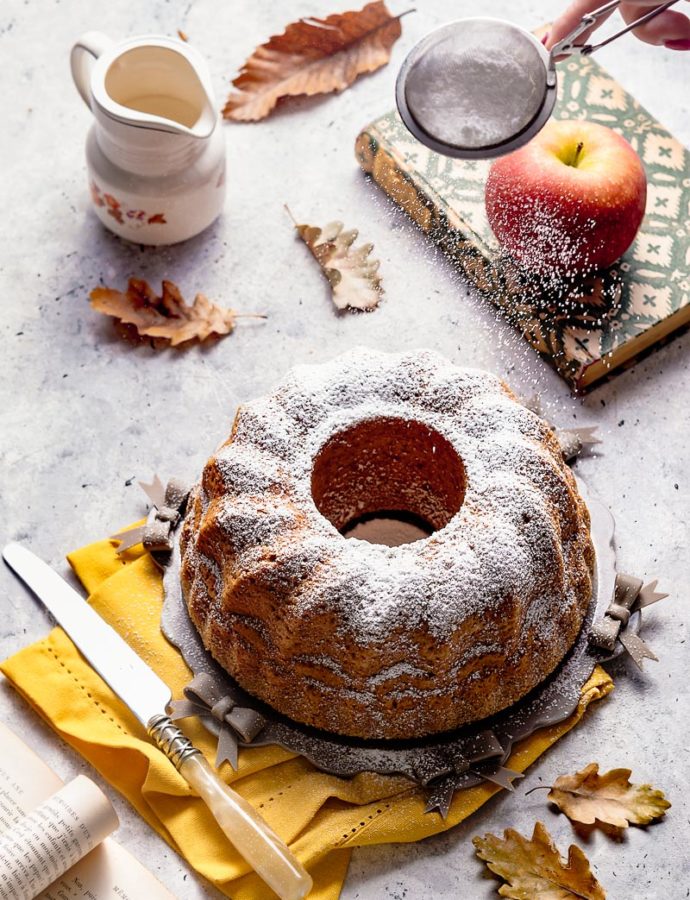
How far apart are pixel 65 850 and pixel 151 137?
1089 millimetres

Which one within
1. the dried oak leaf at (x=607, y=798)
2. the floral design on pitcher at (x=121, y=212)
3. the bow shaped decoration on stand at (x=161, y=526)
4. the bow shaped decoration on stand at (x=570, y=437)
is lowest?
the dried oak leaf at (x=607, y=798)

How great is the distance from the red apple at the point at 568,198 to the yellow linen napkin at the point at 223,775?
713 millimetres

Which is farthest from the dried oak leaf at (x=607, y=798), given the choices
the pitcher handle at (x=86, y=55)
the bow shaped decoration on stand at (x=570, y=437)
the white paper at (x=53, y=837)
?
the pitcher handle at (x=86, y=55)

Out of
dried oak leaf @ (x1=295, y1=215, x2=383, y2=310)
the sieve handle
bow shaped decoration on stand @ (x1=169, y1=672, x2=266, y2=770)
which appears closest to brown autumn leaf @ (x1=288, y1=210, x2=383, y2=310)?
dried oak leaf @ (x1=295, y1=215, x2=383, y2=310)

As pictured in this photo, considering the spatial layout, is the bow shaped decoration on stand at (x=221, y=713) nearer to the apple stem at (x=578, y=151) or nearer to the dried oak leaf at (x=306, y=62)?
the apple stem at (x=578, y=151)

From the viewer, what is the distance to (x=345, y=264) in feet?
7.18

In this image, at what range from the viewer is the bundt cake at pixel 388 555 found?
151cm

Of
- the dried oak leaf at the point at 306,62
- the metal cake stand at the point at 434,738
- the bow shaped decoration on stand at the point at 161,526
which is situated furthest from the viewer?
the dried oak leaf at the point at 306,62

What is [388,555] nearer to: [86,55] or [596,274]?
[596,274]

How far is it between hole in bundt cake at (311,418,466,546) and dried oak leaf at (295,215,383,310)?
1.60 feet

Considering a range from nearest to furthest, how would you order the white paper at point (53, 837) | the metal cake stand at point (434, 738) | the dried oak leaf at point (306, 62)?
the white paper at point (53, 837) → the metal cake stand at point (434, 738) → the dried oak leaf at point (306, 62)

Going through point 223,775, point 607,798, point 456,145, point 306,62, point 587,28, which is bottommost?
point 607,798

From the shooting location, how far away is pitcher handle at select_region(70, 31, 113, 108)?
6.55ft

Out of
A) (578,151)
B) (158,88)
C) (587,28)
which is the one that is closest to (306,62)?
(158,88)
